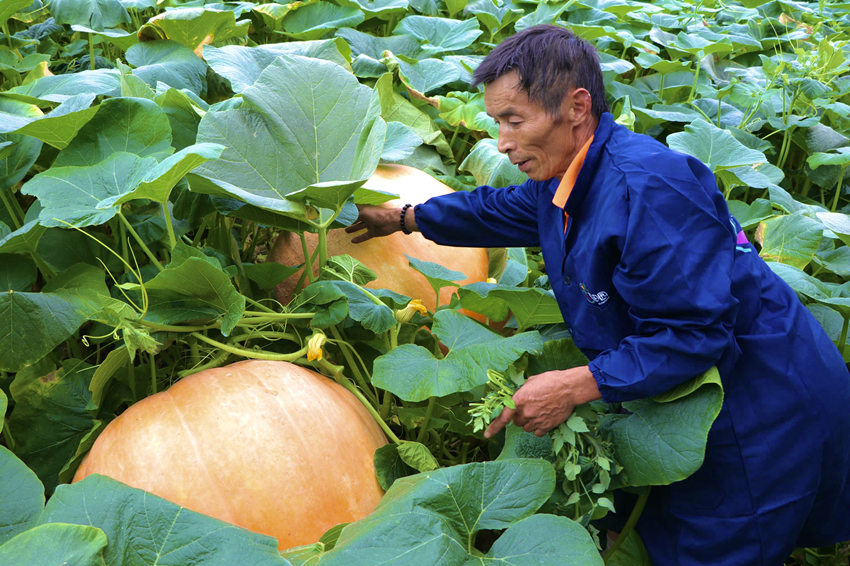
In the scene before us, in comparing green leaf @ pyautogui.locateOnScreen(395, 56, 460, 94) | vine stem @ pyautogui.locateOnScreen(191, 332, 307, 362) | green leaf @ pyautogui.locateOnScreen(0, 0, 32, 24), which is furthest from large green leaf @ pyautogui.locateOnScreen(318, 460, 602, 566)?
green leaf @ pyautogui.locateOnScreen(0, 0, 32, 24)

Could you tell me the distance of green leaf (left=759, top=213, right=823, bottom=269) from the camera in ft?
6.10

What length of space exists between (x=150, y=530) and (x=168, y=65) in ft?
4.17

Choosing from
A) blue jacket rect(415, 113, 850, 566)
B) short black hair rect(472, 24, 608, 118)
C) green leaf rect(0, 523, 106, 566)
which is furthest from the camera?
short black hair rect(472, 24, 608, 118)

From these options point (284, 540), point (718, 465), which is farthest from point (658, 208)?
point (284, 540)

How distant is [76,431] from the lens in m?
1.40

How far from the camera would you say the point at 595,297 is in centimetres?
122

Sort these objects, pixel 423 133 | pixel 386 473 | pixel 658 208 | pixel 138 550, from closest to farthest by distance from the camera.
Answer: pixel 138 550, pixel 658 208, pixel 386 473, pixel 423 133

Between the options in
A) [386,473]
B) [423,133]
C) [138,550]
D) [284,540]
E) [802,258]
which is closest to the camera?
[138,550]

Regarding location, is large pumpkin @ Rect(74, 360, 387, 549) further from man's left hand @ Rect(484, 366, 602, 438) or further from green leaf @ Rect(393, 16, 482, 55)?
green leaf @ Rect(393, 16, 482, 55)

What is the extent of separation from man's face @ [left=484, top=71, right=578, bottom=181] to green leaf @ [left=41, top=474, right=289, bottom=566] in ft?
2.20

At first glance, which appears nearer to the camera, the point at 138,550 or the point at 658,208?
the point at 138,550

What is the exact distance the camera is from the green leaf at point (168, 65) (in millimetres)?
1890

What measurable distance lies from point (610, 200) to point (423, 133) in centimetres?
→ 113

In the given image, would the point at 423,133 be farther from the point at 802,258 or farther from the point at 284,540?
the point at 284,540
